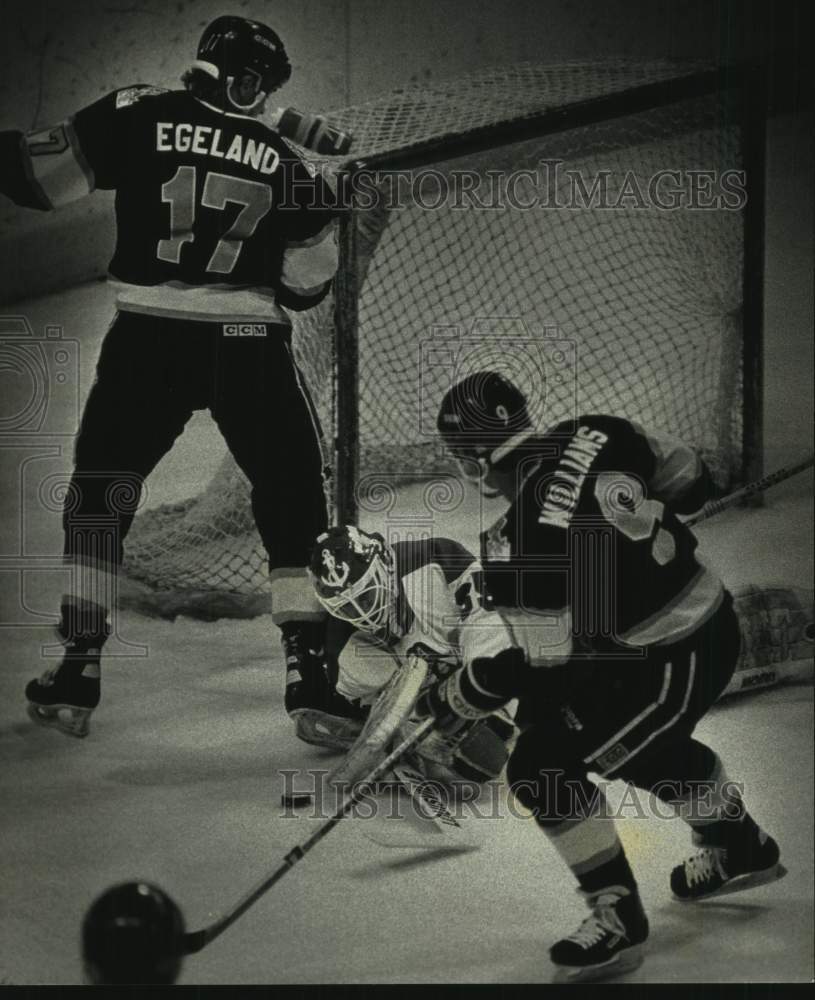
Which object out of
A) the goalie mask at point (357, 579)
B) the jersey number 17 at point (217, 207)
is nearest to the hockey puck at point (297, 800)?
the goalie mask at point (357, 579)

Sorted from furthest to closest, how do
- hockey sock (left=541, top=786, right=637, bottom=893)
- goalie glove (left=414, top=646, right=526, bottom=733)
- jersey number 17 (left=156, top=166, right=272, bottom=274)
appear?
1. jersey number 17 (left=156, top=166, right=272, bottom=274)
2. hockey sock (left=541, top=786, right=637, bottom=893)
3. goalie glove (left=414, top=646, right=526, bottom=733)

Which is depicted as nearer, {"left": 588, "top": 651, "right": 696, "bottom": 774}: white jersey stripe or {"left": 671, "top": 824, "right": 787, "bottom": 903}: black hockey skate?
{"left": 588, "top": 651, "right": 696, "bottom": 774}: white jersey stripe

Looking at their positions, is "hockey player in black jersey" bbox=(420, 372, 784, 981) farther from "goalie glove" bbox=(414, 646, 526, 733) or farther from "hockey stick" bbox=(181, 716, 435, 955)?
"hockey stick" bbox=(181, 716, 435, 955)

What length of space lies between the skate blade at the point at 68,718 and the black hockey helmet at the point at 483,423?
0.88 metres

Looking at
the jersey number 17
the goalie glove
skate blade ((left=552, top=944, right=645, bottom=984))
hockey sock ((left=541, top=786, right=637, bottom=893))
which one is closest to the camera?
the goalie glove

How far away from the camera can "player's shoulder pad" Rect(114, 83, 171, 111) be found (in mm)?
2520

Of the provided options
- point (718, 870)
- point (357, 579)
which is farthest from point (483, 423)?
point (718, 870)

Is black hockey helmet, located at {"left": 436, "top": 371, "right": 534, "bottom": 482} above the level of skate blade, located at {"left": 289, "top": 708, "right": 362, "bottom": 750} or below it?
above

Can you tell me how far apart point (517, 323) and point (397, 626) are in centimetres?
62

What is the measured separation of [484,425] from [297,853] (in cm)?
84

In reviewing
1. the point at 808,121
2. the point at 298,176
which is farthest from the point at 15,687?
the point at 808,121

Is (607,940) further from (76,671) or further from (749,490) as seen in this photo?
(76,671)

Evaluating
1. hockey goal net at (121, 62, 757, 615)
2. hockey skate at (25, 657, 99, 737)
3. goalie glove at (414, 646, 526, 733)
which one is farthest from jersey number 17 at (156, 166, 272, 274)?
goalie glove at (414, 646, 526, 733)
